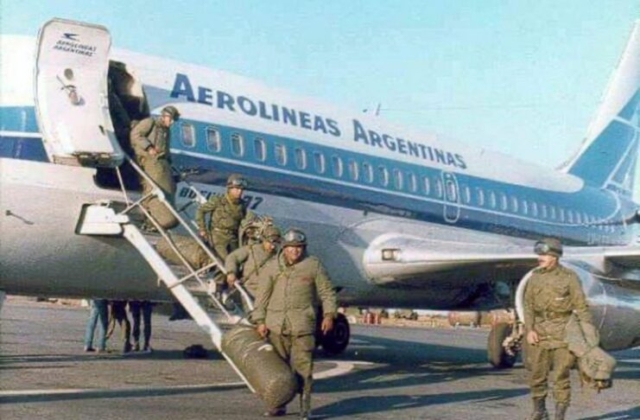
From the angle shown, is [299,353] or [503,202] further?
[503,202]

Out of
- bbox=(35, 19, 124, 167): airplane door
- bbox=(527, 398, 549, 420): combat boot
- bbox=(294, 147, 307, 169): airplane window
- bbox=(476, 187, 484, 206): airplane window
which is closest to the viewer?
bbox=(527, 398, 549, 420): combat boot

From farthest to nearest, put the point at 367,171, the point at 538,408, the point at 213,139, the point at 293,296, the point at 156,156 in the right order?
the point at 367,171, the point at 213,139, the point at 156,156, the point at 293,296, the point at 538,408

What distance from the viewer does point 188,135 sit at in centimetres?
1246

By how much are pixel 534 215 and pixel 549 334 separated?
11283 mm

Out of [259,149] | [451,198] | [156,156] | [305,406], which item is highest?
[451,198]

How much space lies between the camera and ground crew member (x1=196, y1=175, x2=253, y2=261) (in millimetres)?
10984

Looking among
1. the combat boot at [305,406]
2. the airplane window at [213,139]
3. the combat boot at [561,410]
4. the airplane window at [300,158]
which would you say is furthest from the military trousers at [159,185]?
the combat boot at [561,410]

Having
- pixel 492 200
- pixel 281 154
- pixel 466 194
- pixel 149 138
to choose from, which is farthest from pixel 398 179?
pixel 149 138

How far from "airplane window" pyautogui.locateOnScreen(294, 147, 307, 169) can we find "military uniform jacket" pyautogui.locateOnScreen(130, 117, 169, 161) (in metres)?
3.30

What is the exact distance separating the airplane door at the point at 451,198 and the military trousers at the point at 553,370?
7.91m

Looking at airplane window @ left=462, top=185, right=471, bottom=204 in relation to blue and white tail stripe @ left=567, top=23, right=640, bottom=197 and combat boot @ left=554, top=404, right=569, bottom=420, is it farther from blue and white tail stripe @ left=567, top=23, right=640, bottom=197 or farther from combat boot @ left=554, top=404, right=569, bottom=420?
combat boot @ left=554, top=404, right=569, bottom=420

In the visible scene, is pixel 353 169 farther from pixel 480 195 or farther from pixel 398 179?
pixel 480 195

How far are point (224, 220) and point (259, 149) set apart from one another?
264 cm

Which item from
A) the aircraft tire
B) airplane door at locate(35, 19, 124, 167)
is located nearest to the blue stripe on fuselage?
airplane door at locate(35, 19, 124, 167)
